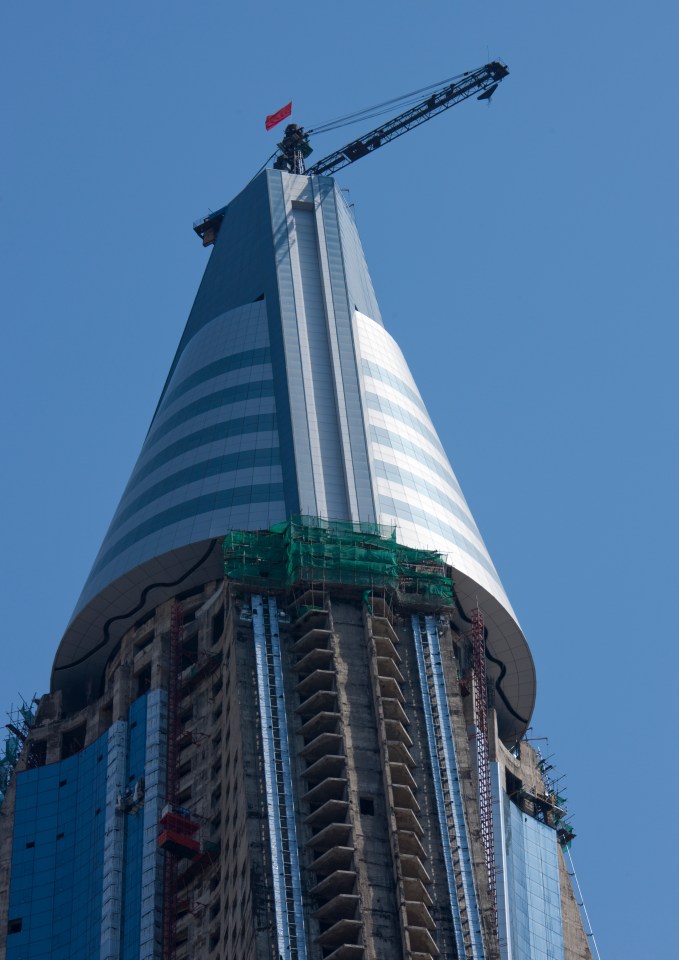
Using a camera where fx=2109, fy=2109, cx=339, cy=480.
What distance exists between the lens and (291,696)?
Answer: 11706 centimetres

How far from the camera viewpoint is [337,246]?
15050cm

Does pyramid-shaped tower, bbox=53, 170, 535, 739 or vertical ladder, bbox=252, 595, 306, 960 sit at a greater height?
pyramid-shaped tower, bbox=53, 170, 535, 739

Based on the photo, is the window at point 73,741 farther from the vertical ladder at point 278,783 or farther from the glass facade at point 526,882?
the glass facade at point 526,882

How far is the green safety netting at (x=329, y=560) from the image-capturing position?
403 feet

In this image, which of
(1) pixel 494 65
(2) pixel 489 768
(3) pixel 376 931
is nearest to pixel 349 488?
(2) pixel 489 768

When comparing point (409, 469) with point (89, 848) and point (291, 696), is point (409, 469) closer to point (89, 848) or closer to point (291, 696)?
point (291, 696)

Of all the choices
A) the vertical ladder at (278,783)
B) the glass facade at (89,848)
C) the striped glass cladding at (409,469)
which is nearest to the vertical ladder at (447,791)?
the vertical ladder at (278,783)

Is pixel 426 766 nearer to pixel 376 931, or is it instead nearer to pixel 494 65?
pixel 376 931

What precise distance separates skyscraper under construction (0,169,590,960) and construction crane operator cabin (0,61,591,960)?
0.61ft

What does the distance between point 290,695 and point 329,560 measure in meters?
9.74

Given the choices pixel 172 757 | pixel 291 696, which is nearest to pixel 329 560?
pixel 291 696

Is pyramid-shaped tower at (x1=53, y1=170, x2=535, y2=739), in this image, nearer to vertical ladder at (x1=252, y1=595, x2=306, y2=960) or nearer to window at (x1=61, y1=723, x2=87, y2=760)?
window at (x1=61, y1=723, x2=87, y2=760)

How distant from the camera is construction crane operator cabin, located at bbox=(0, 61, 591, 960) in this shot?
109125 millimetres

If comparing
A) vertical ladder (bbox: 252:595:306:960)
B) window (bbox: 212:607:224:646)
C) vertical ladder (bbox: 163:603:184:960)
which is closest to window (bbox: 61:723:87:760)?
vertical ladder (bbox: 163:603:184:960)
